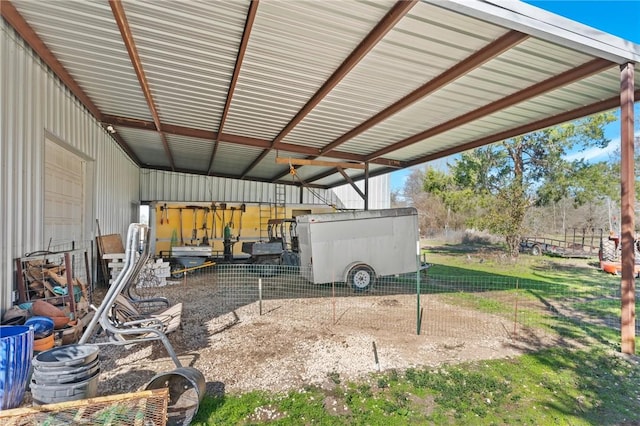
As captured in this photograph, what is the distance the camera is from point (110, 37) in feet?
15.9

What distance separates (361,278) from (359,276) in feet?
0.26

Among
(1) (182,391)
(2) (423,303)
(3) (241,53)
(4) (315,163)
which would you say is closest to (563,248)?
(2) (423,303)

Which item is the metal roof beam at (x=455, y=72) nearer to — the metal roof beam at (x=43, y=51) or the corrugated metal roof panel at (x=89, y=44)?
the corrugated metal roof panel at (x=89, y=44)

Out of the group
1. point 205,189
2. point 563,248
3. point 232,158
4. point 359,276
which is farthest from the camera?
point 205,189

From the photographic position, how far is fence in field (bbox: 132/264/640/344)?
5.84 meters

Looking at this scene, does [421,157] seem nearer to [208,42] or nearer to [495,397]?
[208,42]

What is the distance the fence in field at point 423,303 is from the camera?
19.2 feet

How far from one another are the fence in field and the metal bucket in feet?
9.53

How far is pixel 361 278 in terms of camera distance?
27.4 feet

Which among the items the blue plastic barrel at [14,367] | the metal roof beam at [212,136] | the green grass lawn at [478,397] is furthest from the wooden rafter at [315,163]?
the blue plastic barrel at [14,367]

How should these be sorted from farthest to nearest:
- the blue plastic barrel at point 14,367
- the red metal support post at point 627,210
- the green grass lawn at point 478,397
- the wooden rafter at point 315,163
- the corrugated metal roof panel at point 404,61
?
the wooden rafter at point 315,163
the red metal support post at point 627,210
the corrugated metal roof panel at point 404,61
the green grass lawn at point 478,397
the blue plastic barrel at point 14,367

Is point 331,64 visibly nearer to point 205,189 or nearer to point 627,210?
point 627,210

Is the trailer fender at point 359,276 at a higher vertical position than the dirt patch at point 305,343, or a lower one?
higher

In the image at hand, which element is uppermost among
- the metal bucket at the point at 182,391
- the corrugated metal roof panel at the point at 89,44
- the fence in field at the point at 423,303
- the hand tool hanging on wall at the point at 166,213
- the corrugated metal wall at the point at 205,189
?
the corrugated metal roof panel at the point at 89,44
